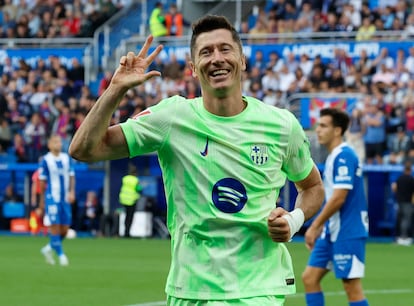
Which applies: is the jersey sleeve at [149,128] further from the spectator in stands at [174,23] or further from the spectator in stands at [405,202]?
the spectator in stands at [174,23]

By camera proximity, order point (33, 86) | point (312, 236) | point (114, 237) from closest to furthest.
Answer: point (312, 236) → point (114, 237) → point (33, 86)

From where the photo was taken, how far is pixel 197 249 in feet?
19.0

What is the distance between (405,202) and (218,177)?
71.8ft

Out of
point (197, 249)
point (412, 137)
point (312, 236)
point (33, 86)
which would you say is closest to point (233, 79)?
point (197, 249)

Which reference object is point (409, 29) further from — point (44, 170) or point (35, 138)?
point (44, 170)

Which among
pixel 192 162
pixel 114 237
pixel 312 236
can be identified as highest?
pixel 192 162

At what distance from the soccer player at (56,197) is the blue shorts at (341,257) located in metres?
9.28

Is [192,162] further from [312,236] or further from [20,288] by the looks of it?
[20,288]

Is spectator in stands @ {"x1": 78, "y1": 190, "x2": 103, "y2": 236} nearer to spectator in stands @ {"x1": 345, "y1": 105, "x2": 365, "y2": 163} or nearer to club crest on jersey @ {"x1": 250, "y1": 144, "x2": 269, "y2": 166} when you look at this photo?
spectator in stands @ {"x1": 345, "y1": 105, "x2": 365, "y2": 163}

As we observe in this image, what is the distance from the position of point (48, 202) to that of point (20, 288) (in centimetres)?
435

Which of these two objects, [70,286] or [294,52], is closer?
[70,286]

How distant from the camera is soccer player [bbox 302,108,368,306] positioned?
35.8 feet

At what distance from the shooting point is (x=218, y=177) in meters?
5.81

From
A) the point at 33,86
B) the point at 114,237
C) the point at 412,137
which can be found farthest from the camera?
the point at 33,86
